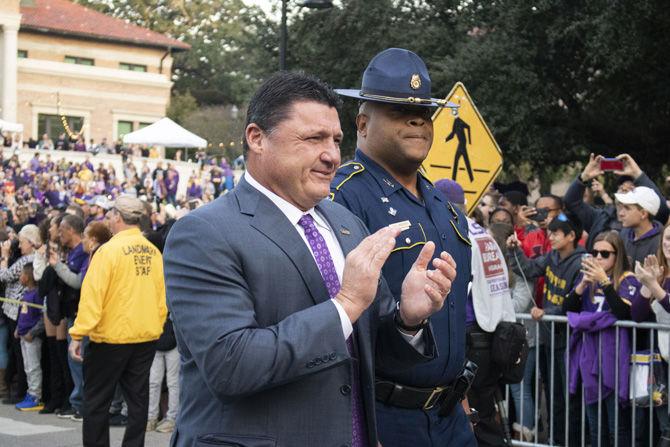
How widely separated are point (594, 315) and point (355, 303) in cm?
541

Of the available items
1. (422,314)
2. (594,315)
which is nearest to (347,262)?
(422,314)

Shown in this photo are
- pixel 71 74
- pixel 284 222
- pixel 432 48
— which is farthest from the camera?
pixel 71 74

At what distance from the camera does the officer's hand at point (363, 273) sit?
9.16 ft

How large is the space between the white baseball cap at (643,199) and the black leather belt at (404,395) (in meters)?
4.76

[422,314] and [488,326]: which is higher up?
[422,314]

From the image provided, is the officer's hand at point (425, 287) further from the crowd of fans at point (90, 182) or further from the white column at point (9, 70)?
the white column at point (9, 70)

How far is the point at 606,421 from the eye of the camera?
797 cm

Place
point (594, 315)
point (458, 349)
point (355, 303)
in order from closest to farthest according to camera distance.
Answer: point (355, 303), point (458, 349), point (594, 315)

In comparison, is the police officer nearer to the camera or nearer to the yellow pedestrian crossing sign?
the yellow pedestrian crossing sign

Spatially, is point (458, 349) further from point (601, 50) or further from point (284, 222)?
point (601, 50)

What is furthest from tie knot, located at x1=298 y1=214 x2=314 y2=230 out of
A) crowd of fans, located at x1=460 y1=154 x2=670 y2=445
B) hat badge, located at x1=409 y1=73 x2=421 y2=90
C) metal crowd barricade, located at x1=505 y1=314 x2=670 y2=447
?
metal crowd barricade, located at x1=505 y1=314 x2=670 y2=447

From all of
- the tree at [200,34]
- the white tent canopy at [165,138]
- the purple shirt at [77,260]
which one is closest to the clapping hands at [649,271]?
the purple shirt at [77,260]

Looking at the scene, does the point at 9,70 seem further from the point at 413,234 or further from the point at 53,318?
the point at 413,234

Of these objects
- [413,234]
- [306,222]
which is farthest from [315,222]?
[413,234]
